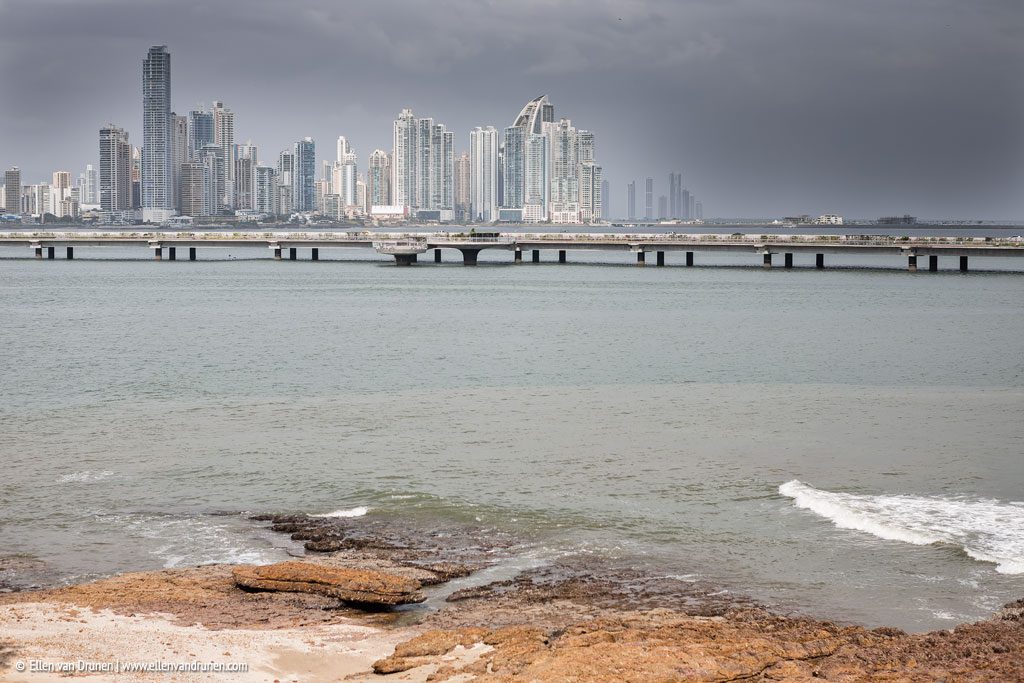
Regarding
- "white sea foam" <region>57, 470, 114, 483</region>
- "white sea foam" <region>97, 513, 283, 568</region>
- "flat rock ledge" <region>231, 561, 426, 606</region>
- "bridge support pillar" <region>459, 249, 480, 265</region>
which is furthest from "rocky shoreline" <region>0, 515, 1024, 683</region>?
"bridge support pillar" <region>459, 249, 480, 265</region>

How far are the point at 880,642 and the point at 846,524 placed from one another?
751cm

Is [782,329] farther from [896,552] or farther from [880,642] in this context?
[880,642]

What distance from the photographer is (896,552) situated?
19.9m

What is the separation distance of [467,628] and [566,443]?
1460cm

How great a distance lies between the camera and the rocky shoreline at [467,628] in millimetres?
13352

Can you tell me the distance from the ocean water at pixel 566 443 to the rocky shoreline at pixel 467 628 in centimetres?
151

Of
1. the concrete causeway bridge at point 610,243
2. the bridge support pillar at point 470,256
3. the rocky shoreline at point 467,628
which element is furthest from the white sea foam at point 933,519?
the bridge support pillar at point 470,256

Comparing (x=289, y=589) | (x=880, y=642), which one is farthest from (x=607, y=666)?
(x=289, y=589)

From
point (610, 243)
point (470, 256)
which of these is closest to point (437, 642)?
point (610, 243)

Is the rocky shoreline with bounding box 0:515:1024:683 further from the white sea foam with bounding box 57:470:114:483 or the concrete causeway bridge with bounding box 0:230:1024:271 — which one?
the concrete causeway bridge with bounding box 0:230:1024:271

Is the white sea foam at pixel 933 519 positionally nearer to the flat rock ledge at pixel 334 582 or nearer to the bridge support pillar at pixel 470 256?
the flat rock ledge at pixel 334 582

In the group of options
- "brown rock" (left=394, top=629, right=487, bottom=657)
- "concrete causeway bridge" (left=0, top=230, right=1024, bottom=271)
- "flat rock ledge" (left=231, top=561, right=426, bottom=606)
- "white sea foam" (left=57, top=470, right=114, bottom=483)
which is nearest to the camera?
"brown rock" (left=394, top=629, right=487, bottom=657)

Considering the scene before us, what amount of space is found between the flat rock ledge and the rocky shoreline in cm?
2

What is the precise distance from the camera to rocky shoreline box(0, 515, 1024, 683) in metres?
13.4
